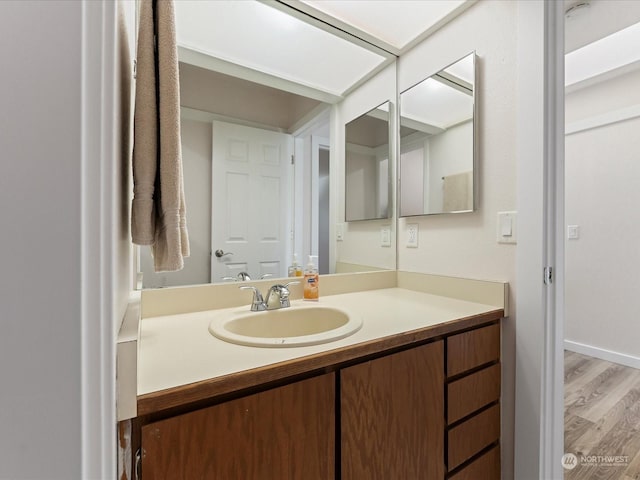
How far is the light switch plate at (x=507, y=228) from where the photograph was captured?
1.07 metres

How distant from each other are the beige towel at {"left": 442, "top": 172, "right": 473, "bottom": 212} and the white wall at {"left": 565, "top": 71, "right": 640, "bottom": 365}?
2.10 m

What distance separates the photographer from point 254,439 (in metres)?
0.60

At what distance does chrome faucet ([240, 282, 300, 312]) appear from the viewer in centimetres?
107

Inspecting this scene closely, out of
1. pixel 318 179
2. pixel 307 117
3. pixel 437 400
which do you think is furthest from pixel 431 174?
pixel 437 400

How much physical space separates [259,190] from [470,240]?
91cm

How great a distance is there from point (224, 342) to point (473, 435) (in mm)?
898

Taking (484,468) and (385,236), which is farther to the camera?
(385,236)

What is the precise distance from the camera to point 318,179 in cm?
147

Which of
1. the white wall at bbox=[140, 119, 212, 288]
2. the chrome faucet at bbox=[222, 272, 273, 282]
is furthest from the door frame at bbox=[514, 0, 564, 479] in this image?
the white wall at bbox=[140, 119, 212, 288]

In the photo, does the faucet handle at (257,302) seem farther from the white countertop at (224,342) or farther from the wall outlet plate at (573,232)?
the wall outlet plate at (573,232)

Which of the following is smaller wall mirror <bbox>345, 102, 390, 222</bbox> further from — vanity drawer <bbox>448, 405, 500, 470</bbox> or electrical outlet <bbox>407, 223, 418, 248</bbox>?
vanity drawer <bbox>448, 405, 500, 470</bbox>

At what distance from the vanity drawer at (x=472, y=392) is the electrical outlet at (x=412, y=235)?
62cm

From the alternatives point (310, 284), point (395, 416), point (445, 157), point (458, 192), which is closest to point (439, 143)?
point (445, 157)

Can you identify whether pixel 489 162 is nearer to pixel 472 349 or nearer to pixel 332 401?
pixel 472 349
